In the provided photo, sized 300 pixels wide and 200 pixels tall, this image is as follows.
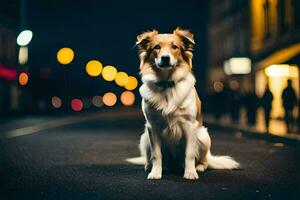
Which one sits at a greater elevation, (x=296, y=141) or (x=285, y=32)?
(x=285, y=32)

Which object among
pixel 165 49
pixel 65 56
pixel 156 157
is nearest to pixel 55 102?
pixel 65 56

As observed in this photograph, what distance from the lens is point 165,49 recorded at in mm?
7465

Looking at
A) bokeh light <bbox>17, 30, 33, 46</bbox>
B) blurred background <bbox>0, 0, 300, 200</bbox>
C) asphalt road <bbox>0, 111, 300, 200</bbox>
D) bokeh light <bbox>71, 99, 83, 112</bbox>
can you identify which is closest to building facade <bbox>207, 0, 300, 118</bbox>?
blurred background <bbox>0, 0, 300, 200</bbox>

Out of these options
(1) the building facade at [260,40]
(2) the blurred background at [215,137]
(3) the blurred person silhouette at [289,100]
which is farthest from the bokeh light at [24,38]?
(3) the blurred person silhouette at [289,100]

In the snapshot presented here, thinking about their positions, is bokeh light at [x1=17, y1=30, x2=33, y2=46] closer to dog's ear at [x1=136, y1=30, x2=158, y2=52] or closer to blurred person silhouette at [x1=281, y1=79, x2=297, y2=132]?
blurred person silhouette at [x1=281, y1=79, x2=297, y2=132]

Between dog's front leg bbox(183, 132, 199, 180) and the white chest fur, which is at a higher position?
the white chest fur

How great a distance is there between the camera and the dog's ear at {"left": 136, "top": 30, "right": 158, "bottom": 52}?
25.1 ft

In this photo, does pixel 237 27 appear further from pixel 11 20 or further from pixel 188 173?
pixel 188 173

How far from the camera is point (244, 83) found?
40938mm

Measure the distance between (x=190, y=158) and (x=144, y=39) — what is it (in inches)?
68.6

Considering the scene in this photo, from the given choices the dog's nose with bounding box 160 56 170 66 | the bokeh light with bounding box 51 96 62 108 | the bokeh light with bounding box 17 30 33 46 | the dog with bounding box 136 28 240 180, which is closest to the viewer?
the dog's nose with bounding box 160 56 170 66

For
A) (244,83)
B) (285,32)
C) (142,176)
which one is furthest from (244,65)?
(142,176)

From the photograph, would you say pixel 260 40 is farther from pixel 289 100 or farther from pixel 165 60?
pixel 165 60

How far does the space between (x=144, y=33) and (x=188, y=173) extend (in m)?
2.01
